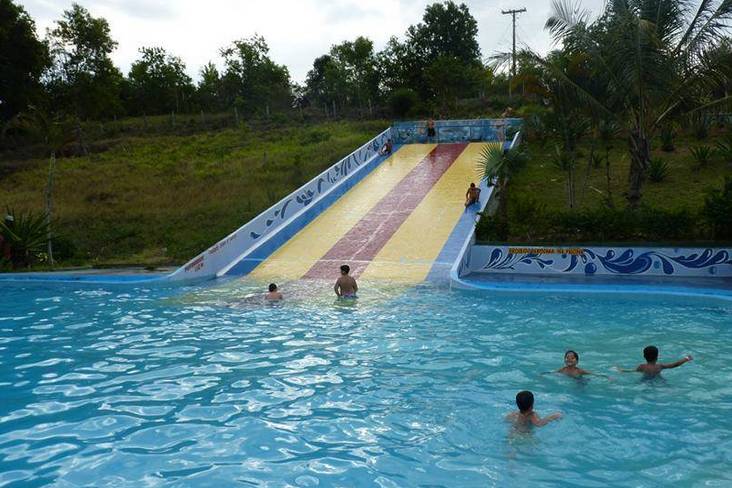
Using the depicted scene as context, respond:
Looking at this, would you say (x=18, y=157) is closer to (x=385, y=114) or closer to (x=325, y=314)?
(x=385, y=114)

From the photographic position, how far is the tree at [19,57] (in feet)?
122

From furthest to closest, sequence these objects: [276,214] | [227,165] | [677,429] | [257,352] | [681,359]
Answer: [227,165], [276,214], [257,352], [681,359], [677,429]

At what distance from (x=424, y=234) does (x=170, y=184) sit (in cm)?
1344

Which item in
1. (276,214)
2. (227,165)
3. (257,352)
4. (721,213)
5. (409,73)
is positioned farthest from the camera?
(409,73)

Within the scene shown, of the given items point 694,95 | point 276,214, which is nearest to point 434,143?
point 276,214

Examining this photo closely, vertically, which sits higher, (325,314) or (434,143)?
(434,143)

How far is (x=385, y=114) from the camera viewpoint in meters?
40.8

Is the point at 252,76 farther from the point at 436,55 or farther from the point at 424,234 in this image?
the point at 424,234

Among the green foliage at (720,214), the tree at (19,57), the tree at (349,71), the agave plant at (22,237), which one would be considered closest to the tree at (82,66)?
the tree at (19,57)

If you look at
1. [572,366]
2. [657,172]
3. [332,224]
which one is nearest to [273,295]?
[572,366]

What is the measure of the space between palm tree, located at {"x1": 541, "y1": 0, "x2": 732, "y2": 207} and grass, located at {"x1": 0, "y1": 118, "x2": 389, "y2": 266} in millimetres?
10746

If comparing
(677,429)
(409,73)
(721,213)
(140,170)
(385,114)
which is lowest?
(677,429)

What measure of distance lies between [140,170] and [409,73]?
20.1m

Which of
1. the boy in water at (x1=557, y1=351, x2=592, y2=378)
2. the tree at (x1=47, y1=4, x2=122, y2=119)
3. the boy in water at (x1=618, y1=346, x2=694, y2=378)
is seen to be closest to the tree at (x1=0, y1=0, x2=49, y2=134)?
the tree at (x1=47, y1=4, x2=122, y2=119)
